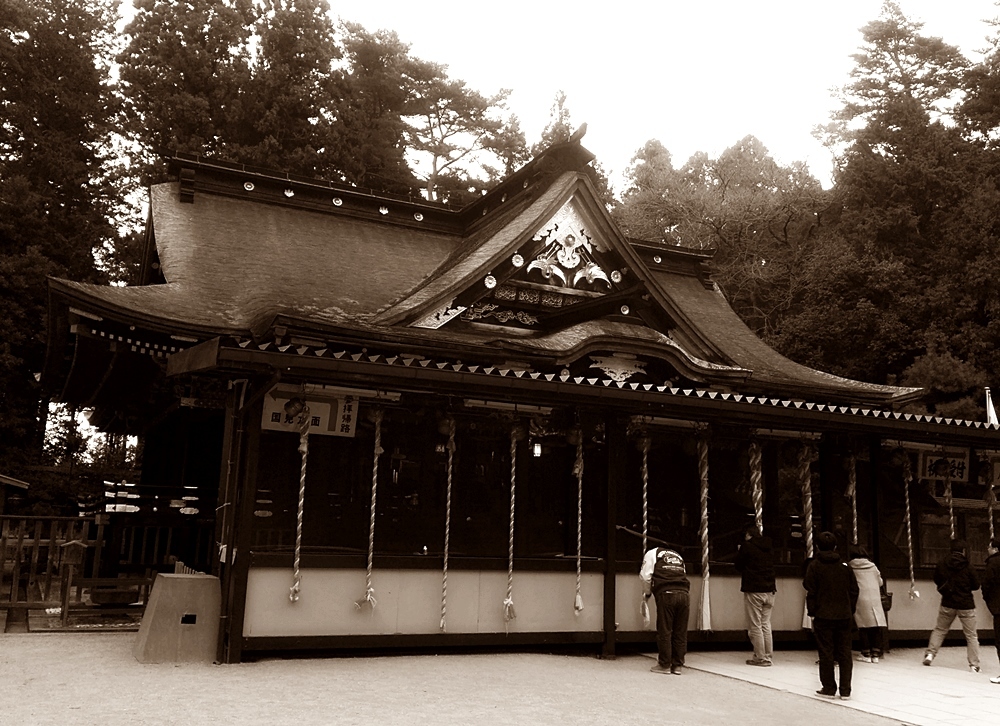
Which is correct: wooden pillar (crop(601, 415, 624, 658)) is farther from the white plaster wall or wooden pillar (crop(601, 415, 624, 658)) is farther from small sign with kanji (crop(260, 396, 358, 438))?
small sign with kanji (crop(260, 396, 358, 438))

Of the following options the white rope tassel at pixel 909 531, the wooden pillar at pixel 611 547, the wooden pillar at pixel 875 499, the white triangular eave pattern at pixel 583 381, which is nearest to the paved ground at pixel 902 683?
the white rope tassel at pixel 909 531

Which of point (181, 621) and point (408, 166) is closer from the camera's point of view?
point (181, 621)

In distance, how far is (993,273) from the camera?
2423 cm

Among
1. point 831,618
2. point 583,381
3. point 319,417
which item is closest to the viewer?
point 831,618

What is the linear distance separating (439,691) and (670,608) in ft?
10.0

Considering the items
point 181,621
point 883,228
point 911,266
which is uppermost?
point 883,228

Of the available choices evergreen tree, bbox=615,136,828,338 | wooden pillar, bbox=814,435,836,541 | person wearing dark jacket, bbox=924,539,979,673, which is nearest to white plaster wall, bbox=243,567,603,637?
wooden pillar, bbox=814,435,836,541

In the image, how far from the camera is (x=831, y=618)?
8.02 m

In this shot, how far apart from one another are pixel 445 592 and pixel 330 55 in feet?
80.6

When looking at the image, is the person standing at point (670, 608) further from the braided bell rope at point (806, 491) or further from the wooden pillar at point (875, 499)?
the wooden pillar at point (875, 499)

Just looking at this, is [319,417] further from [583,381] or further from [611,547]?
[611,547]

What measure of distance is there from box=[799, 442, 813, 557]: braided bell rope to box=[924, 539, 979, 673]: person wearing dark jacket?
5.36ft

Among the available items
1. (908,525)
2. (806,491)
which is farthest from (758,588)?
(908,525)

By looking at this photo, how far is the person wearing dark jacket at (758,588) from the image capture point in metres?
9.66
